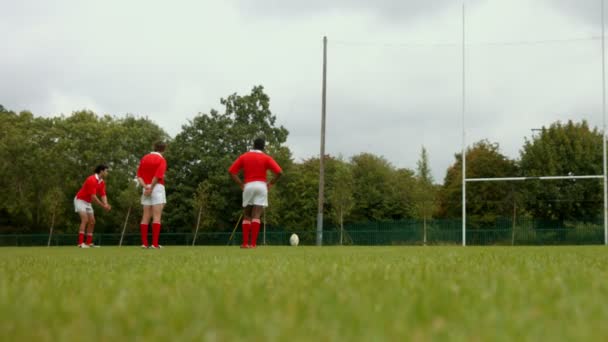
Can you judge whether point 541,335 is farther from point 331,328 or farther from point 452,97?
point 452,97

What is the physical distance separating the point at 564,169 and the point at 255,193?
31.8m

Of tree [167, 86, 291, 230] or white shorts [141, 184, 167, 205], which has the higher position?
tree [167, 86, 291, 230]

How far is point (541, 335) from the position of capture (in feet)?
5.63

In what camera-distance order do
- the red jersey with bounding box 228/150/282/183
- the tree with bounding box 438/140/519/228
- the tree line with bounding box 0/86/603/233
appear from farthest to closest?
the tree line with bounding box 0/86/603/233 < the tree with bounding box 438/140/519/228 < the red jersey with bounding box 228/150/282/183

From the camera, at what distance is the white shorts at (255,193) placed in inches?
484

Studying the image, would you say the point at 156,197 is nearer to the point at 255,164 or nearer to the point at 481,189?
the point at 255,164

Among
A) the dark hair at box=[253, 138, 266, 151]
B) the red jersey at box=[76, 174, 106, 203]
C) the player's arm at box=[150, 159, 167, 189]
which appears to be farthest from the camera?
the red jersey at box=[76, 174, 106, 203]

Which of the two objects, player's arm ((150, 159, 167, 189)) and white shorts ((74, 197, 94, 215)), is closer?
player's arm ((150, 159, 167, 189))

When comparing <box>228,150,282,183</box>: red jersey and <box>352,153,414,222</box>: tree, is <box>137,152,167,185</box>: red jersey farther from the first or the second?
<box>352,153,414,222</box>: tree

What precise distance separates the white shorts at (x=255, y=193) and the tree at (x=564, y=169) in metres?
25.2

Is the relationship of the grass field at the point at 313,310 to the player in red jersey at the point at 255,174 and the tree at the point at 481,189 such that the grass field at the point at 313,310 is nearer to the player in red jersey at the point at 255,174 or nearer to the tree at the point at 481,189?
the player in red jersey at the point at 255,174

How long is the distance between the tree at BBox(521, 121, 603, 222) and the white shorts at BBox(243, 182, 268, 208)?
2522cm

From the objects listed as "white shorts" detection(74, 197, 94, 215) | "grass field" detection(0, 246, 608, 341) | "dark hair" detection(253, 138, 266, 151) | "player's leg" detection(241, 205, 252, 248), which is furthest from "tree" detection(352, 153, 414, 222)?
"grass field" detection(0, 246, 608, 341)

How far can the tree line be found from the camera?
39.1 meters
